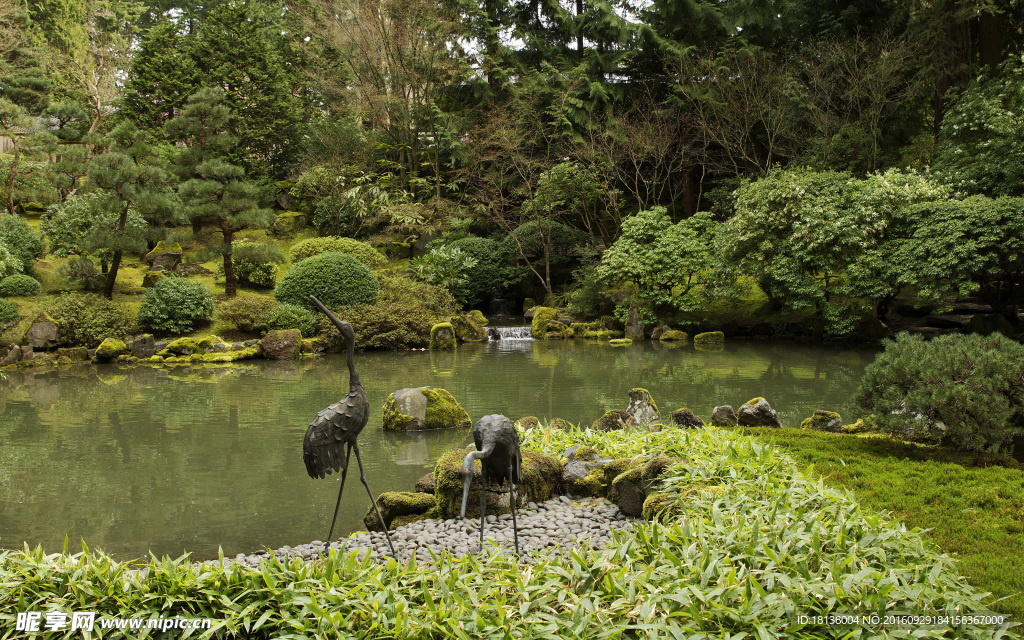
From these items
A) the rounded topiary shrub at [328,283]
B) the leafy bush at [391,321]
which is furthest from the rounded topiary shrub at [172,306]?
the leafy bush at [391,321]

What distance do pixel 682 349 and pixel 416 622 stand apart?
1321 cm

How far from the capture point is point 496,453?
404 centimetres

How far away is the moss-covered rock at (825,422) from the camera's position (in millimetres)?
6973

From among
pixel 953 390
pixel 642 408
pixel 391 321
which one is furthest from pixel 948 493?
pixel 391 321

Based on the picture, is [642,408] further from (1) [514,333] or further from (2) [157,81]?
(2) [157,81]

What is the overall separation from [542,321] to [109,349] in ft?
34.9

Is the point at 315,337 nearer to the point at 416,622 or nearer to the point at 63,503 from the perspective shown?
the point at 63,503

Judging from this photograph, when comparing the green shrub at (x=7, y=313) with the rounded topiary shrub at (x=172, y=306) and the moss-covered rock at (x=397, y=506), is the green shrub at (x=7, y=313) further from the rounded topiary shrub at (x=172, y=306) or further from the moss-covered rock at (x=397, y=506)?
the moss-covered rock at (x=397, y=506)

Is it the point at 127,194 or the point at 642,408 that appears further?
the point at 127,194

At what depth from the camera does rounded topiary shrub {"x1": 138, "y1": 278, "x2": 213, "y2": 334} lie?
1477 cm

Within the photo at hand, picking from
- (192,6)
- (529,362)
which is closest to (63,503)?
(529,362)

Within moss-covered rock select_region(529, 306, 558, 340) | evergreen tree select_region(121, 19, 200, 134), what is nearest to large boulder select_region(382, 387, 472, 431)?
moss-covered rock select_region(529, 306, 558, 340)

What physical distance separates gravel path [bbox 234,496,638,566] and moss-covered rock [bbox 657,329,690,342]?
12.2 m

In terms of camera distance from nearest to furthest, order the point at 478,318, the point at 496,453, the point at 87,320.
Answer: the point at 496,453 < the point at 87,320 < the point at 478,318
